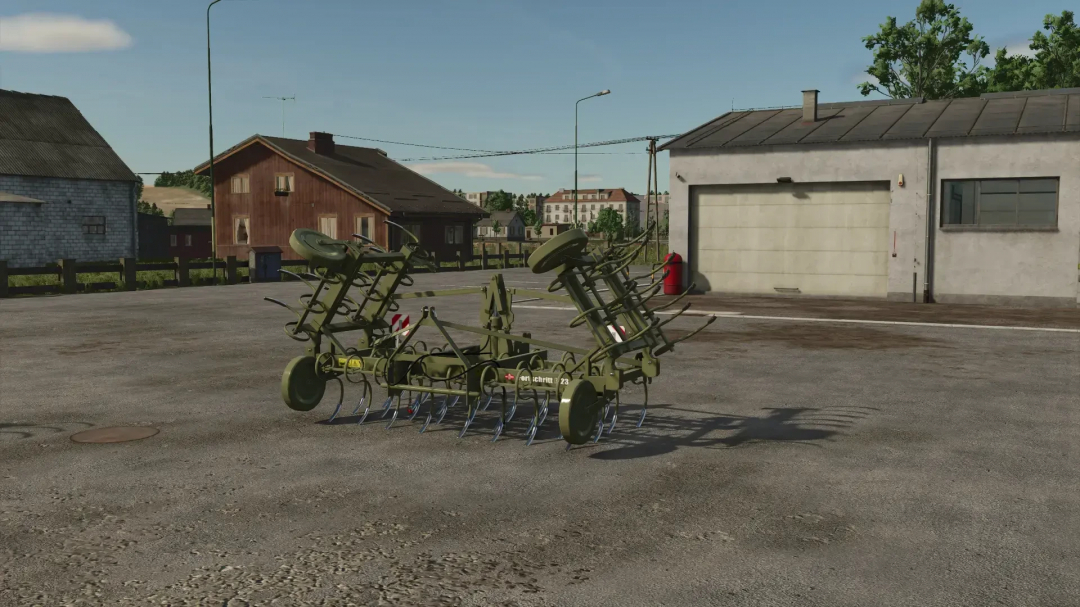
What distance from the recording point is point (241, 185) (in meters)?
51.8

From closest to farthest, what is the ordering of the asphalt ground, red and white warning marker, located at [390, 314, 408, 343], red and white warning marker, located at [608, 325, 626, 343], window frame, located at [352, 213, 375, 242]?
the asphalt ground, red and white warning marker, located at [608, 325, 626, 343], red and white warning marker, located at [390, 314, 408, 343], window frame, located at [352, 213, 375, 242]

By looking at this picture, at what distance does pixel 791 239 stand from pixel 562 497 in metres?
21.1

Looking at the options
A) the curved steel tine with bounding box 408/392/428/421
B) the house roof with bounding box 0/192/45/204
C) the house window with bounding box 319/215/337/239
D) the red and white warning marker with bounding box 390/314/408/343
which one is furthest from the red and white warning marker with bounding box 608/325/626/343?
the house window with bounding box 319/215/337/239

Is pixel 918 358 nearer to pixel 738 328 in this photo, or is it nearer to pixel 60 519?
pixel 738 328

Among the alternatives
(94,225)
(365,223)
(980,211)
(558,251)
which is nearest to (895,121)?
(980,211)

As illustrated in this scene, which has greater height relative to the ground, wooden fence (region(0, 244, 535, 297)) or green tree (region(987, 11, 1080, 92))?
green tree (region(987, 11, 1080, 92))

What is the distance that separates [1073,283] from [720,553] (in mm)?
21245

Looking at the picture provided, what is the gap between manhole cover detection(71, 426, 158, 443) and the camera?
8125mm

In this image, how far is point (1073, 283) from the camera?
22469 mm

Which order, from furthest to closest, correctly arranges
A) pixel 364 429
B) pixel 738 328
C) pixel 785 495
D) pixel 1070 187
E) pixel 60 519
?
1. pixel 1070 187
2. pixel 738 328
3. pixel 364 429
4. pixel 785 495
5. pixel 60 519

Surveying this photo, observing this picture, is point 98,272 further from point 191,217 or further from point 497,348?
point 191,217

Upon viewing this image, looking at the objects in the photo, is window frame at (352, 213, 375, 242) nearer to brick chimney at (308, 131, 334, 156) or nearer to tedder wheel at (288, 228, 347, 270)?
brick chimney at (308, 131, 334, 156)

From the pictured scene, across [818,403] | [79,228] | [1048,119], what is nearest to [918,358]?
[818,403]

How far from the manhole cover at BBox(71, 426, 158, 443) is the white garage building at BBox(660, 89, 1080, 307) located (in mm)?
20653
